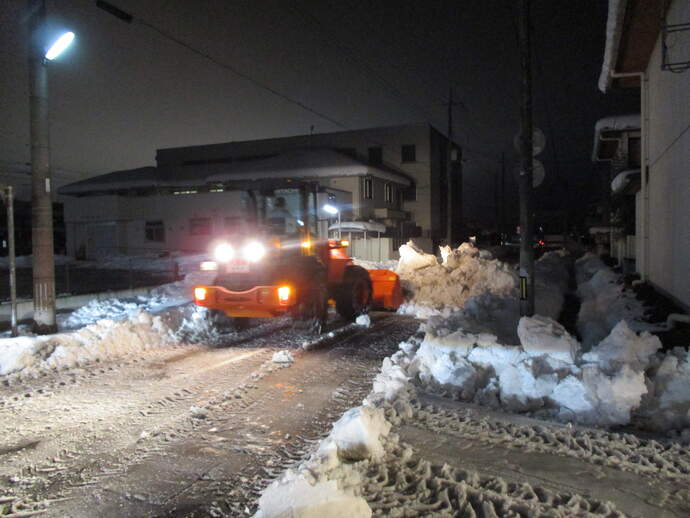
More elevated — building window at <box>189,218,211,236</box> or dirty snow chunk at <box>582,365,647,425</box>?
building window at <box>189,218,211,236</box>

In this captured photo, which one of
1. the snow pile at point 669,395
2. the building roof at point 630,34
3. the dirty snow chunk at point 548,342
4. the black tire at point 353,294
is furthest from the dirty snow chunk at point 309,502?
the building roof at point 630,34

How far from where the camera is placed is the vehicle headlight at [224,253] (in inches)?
440

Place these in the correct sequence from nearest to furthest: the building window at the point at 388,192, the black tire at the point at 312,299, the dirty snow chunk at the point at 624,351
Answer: the dirty snow chunk at the point at 624,351
the black tire at the point at 312,299
the building window at the point at 388,192

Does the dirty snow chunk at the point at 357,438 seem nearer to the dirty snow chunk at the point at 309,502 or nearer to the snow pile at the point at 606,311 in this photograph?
the dirty snow chunk at the point at 309,502

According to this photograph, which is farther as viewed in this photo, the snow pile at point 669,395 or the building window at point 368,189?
the building window at point 368,189

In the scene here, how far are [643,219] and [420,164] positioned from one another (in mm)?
35758

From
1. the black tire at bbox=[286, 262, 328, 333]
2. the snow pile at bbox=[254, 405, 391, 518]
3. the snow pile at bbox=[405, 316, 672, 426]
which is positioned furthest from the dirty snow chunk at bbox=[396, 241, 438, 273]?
the snow pile at bbox=[254, 405, 391, 518]

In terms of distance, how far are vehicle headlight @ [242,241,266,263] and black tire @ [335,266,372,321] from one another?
2525mm

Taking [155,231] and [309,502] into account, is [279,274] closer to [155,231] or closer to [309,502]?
[309,502]

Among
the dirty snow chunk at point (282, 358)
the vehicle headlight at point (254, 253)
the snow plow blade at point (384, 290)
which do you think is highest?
the vehicle headlight at point (254, 253)

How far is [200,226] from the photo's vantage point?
40.4m

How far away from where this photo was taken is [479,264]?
18.2m

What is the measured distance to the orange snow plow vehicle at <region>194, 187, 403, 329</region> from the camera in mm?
10398

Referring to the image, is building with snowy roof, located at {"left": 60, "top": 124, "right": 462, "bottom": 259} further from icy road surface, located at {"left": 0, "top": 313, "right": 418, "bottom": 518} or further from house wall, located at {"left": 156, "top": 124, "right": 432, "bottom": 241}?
icy road surface, located at {"left": 0, "top": 313, "right": 418, "bottom": 518}
